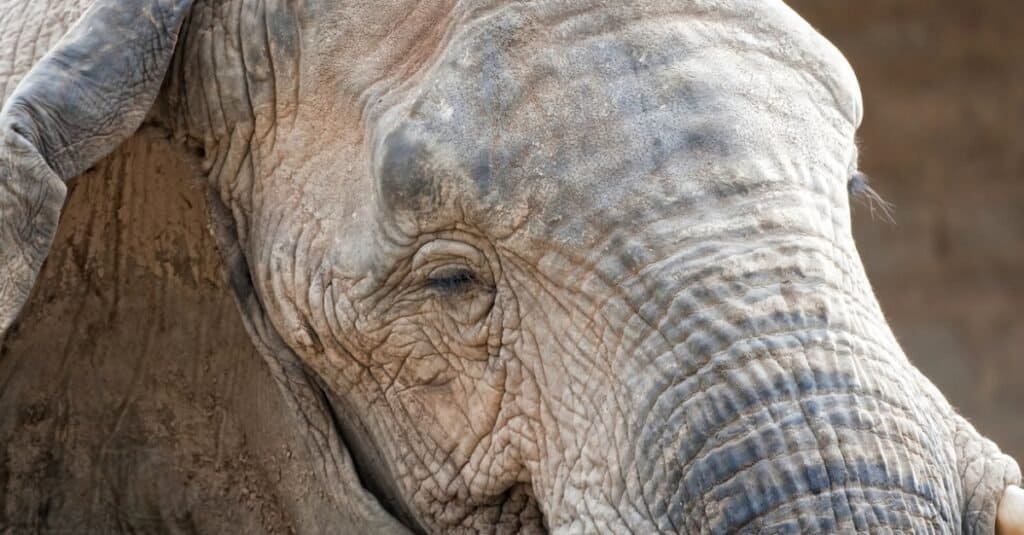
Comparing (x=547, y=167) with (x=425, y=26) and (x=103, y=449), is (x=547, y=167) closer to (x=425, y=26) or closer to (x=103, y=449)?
(x=425, y=26)

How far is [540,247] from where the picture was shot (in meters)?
2.99

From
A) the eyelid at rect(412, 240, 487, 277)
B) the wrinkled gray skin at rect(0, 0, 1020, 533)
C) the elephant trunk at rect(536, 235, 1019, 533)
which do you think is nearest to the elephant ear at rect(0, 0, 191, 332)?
the wrinkled gray skin at rect(0, 0, 1020, 533)

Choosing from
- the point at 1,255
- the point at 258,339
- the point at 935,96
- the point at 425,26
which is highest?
the point at 425,26

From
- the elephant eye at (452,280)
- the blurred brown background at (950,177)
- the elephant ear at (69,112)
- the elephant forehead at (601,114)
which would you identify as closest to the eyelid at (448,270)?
the elephant eye at (452,280)

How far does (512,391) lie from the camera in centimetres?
313

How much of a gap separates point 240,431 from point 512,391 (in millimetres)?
767

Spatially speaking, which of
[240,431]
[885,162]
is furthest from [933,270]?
[240,431]

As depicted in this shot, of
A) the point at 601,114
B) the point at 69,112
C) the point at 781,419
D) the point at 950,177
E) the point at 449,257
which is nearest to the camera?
the point at 781,419

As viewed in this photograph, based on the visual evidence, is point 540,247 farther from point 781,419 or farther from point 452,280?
point 781,419

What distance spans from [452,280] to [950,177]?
788 centimetres

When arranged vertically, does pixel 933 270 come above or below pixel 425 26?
below

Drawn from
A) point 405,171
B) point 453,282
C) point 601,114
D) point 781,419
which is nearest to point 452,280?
point 453,282

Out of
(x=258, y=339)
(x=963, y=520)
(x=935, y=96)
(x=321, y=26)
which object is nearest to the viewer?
(x=963, y=520)

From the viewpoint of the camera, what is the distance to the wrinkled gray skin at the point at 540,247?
2.77 meters
